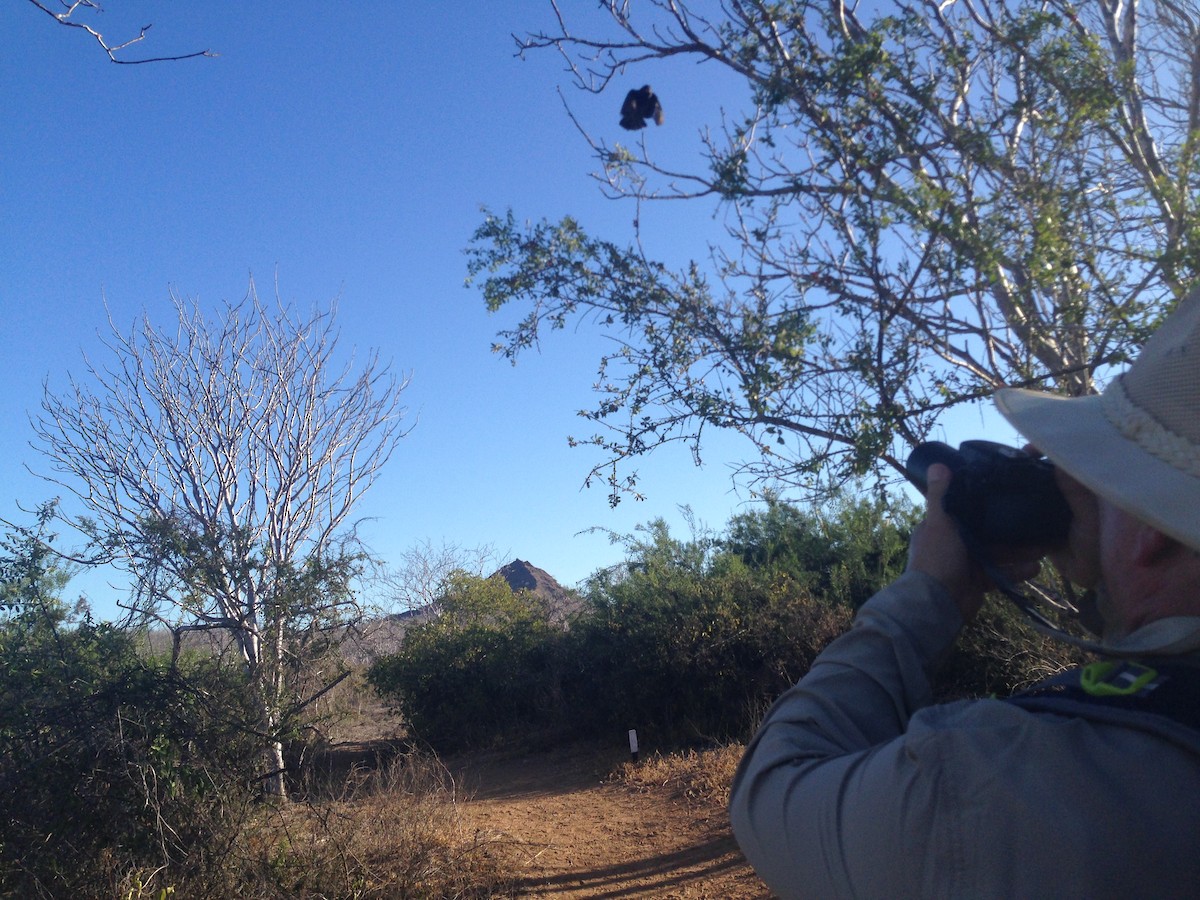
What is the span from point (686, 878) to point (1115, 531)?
5680 mm

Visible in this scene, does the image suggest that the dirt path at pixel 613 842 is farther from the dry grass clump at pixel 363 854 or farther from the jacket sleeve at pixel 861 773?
the jacket sleeve at pixel 861 773

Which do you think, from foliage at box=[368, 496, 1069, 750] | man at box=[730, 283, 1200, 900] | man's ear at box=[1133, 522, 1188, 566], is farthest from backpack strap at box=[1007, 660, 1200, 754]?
foliage at box=[368, 496, 1069, 750]

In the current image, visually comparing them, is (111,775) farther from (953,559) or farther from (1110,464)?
(1110,464)

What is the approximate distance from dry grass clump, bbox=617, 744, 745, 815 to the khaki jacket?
6692 mm

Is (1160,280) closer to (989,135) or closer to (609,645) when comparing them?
(989,135)

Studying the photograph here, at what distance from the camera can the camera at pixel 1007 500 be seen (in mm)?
1110

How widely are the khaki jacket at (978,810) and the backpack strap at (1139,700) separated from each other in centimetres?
1

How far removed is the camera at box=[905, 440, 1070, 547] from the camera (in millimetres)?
1110

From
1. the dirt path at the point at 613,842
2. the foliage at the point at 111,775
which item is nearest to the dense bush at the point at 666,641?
the dirt path at the point at 613,842

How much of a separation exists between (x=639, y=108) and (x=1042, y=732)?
4.76 meters

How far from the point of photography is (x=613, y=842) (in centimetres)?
693

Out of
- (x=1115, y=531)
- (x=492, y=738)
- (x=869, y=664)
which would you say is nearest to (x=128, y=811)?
(x=869, y=664)

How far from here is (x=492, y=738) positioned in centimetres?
1413

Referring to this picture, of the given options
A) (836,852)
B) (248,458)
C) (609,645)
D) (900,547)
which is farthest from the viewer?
(609,645)
